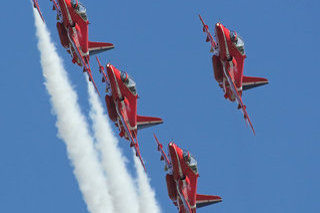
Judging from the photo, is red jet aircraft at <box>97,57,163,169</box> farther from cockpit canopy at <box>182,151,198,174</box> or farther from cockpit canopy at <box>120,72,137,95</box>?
cockpit canopy at <box>182,151,198,174</box>

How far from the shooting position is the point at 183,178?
19800 centimetres

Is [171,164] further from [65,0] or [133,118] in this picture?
[65,0]

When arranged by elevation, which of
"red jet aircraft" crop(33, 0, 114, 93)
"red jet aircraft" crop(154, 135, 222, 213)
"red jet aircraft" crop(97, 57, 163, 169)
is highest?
"red jet aircraft" crop(33, 0, 114, 93)

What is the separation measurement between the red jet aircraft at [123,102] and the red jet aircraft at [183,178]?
337 cm

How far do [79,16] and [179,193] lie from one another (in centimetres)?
1887

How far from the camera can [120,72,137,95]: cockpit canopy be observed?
198 metres

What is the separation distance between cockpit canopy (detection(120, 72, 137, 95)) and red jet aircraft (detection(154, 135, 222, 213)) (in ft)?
19.9

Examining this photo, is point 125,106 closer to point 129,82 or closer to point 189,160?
point 129,82

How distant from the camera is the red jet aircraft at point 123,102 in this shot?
198375 mm

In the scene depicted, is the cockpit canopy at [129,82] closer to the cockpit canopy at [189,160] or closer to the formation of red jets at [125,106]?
the formation of red jets at [125,106]

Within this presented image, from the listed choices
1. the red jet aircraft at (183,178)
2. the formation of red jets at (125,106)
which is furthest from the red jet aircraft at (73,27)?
the red jet aircraft at (183,178)

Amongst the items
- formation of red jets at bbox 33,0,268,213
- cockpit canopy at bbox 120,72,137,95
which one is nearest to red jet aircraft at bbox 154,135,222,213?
formation of red jets at bbox 33,0,268,213

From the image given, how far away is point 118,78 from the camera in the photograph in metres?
198

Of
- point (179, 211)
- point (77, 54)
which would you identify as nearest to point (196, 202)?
point (179, 211)
